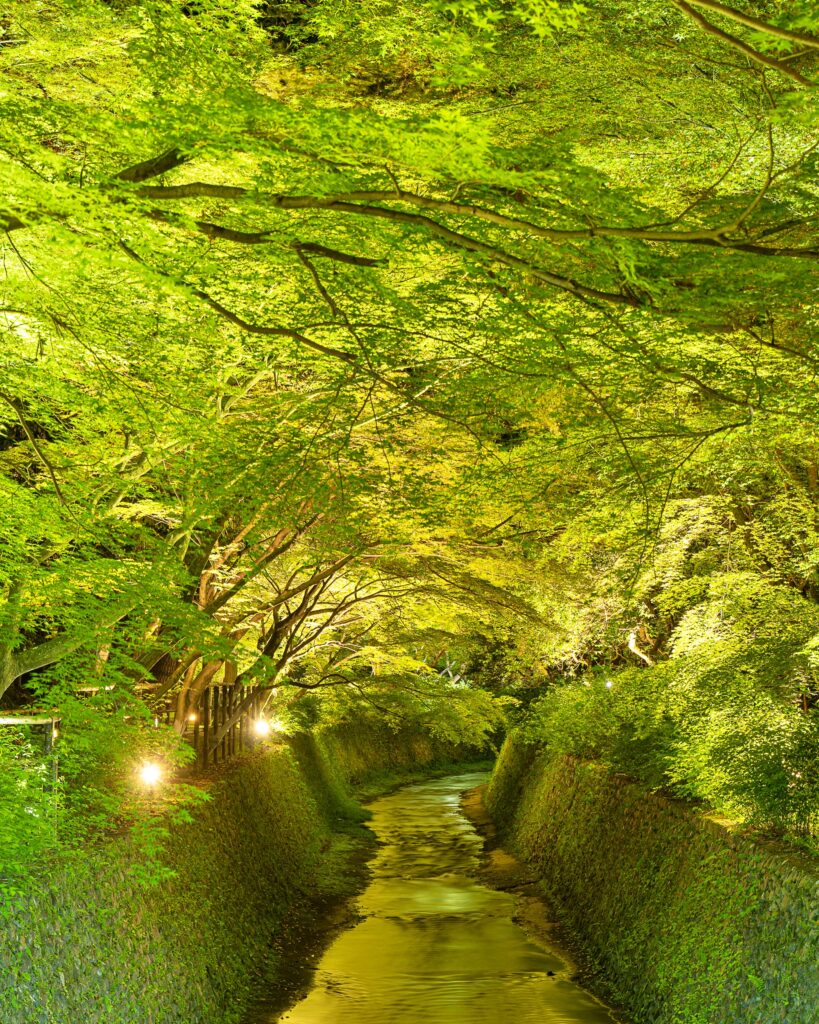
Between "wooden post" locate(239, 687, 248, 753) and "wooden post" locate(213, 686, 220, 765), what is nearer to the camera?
"wooden post" locate(213, 686, 220, 765)

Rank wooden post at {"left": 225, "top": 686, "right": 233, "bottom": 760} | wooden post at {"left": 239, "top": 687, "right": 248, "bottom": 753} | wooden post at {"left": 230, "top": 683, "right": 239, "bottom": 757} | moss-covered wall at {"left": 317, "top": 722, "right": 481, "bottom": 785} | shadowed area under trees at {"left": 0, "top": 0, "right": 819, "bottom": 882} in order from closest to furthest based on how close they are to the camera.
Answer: shadowed area under trees at {"left": 0, "top": 0, "right": 819, "bottom": 882} < wooden post at {"left": 225, "top": 686, "right": 233, "bottom": 760} < wooden post at {"left": 230, "top": 683, "right": 239, "bottom": 757} < wooden post at {"left": 239, "top": 687, "right": 248, "bottom": 753} < moss-covered wall at {"left": 317, "top": 722, "right": 481, "bottom": 785}

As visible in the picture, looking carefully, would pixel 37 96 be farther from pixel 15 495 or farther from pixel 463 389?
pixel 463 389

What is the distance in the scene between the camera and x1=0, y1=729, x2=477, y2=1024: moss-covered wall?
7125 millimetres

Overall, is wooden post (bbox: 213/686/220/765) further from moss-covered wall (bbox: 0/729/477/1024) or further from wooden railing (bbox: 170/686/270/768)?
moss-covered wall (bbox: 0/729/477/1024)

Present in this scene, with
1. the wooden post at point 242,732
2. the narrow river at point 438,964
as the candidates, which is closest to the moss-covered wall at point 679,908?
the narrow river at point 438,964

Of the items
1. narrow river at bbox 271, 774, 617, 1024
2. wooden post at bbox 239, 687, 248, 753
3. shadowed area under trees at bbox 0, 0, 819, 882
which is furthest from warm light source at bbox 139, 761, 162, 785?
wooden post at bbox 239, 687, 248, 753

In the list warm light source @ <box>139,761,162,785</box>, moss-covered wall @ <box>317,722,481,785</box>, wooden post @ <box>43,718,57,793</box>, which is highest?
wooden post @ <box>43,718,57,793</box>

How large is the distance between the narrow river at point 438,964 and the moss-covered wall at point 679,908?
80 cm

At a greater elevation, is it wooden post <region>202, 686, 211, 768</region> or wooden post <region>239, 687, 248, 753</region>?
wooden post <region>202, 686, 211, 768</region>

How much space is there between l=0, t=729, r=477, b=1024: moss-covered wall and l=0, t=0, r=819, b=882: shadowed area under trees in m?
0.47

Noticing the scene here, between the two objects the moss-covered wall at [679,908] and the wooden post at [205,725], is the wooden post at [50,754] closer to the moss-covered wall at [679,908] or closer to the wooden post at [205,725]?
the moss-covered wall at [679,908]

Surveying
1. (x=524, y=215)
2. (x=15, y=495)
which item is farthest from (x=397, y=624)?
(x=524, y=215)

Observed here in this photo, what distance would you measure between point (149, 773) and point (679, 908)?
590 centimetres

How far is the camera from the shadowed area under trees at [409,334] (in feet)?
18.0
